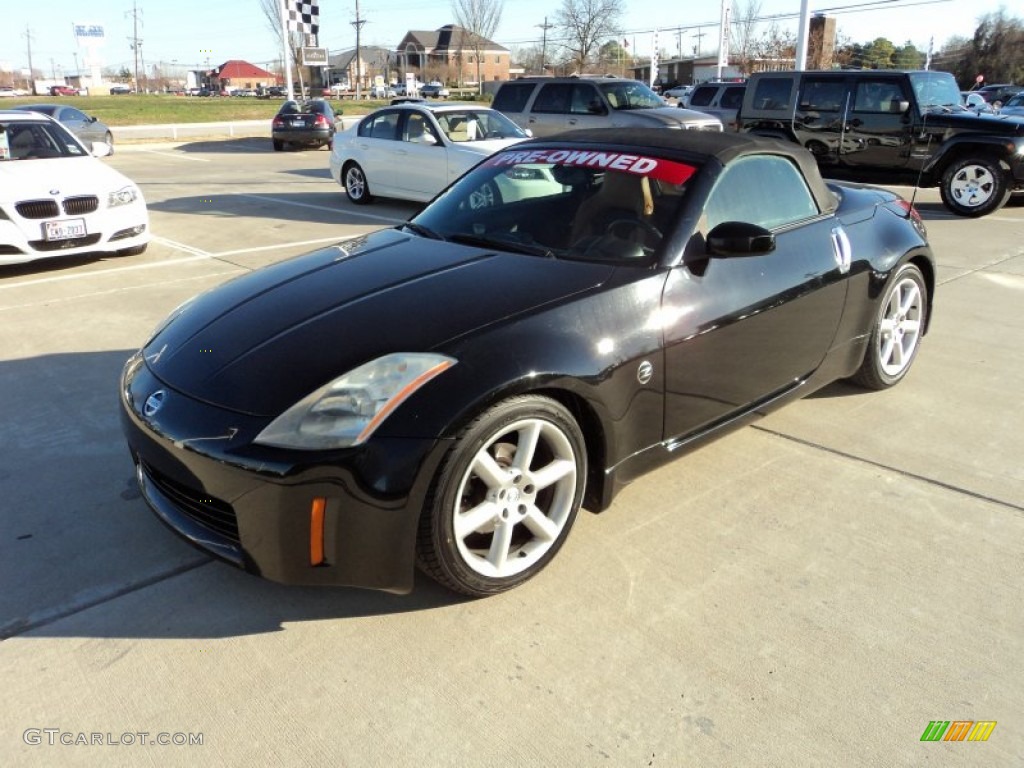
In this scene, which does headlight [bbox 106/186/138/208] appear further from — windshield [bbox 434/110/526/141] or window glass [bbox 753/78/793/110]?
window glass [bbox 753/78/793/110]

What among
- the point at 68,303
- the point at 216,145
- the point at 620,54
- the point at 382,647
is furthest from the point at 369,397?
the point at 620,54

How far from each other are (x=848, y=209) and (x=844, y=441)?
123cm

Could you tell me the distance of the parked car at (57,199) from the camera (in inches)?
278

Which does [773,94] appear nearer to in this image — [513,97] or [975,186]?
[975,186]

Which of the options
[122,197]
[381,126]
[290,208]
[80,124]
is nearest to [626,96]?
[381,126]

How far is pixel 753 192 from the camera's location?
357cm

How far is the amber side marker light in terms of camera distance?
2.33 metres

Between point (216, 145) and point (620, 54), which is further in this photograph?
point (620, 54)

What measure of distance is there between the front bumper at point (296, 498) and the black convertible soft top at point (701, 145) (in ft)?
6.25

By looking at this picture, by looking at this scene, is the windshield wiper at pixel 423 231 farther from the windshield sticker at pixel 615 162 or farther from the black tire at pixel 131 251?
the black tire at pixel 131 251

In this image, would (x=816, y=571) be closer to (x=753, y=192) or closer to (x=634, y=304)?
(x=634, y=304)

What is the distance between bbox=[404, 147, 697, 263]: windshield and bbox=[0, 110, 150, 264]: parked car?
4929 millimetres

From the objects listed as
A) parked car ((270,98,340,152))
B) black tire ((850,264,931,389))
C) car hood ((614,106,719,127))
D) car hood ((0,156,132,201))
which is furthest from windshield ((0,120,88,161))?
parked car ((270,98,340,152))

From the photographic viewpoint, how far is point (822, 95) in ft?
39.5
